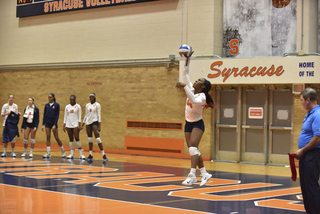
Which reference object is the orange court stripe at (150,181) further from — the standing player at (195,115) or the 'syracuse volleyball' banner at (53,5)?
the 'syracuse volleyball' banner at (53,5)

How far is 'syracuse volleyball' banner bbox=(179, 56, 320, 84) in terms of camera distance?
14.2m

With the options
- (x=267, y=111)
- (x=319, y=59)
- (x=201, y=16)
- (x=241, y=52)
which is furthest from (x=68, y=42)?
(x=319, y=59)

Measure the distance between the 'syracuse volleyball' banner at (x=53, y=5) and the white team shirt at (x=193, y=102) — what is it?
967 centimetres

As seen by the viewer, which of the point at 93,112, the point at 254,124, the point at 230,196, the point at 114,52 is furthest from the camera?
the point at 114,52

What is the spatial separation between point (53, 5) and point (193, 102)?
44.5ft

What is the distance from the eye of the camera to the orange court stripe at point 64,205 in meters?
6.59

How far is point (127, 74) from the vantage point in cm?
1819

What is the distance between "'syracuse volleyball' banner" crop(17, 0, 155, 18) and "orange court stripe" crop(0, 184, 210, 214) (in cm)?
1178

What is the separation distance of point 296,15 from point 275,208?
A: 31.2 feet

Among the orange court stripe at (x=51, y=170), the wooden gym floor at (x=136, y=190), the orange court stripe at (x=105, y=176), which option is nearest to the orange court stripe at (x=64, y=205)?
the wooden gym floor at (x=136, y=190)

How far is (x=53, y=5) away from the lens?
20.2 meters

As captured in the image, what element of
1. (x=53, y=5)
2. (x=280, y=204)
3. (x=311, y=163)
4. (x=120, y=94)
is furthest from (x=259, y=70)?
(x=53, y=5)

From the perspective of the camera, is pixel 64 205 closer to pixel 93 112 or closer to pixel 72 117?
pixel 93 112

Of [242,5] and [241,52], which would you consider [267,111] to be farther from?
[242,5]
